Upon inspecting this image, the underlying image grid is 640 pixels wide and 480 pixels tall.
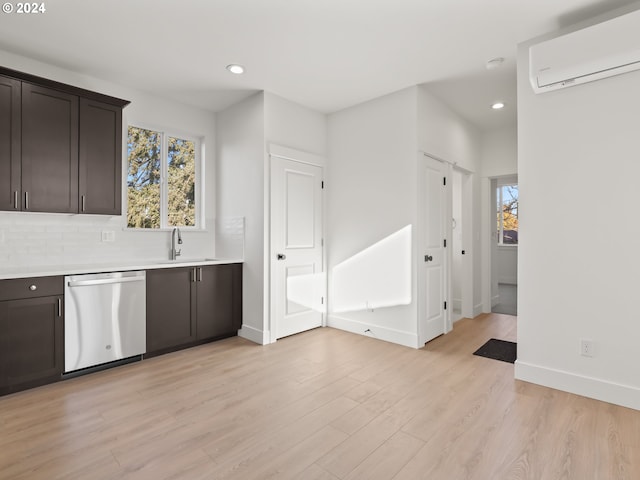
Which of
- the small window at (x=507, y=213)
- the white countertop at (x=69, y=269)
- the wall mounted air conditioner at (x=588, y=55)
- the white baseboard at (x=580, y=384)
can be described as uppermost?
the wall mounted air conditioner at (x=588, y=55)

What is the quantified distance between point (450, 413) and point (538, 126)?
90.3 inches

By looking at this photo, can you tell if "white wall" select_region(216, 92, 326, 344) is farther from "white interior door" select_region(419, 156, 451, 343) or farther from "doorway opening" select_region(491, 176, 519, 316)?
"doorway opening" select_region(491, 176, 519, 316)

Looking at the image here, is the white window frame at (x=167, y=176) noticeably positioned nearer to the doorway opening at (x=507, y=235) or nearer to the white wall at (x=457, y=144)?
the white wall at (x=457, y=144)

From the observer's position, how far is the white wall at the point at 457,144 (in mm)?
3746

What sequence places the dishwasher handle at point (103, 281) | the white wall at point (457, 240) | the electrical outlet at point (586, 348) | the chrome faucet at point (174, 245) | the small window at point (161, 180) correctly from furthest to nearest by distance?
the white wall at point (457, 240)
the chrome faucet at point (174, 245)
the small window at point (161, 180)
the dishwasher handle at point (103, 281)
the electrical outlet at point (586, 348)

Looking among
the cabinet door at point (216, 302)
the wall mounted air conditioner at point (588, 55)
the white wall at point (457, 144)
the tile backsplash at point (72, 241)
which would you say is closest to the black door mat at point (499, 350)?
the white wall at point (457, 144)

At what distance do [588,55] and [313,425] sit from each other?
10.0 ft

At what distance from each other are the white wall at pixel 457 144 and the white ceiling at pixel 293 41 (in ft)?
0.79

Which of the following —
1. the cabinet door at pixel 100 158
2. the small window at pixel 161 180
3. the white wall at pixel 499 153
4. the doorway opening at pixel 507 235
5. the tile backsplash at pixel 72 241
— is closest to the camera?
the tile backsplash at pixel 72 241

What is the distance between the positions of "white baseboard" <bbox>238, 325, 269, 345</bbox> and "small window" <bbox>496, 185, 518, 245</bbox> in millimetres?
6964

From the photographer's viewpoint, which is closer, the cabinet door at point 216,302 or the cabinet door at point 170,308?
the cabinet door at point 170,308

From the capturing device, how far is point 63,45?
9.27ft

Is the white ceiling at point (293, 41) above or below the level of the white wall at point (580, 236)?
above

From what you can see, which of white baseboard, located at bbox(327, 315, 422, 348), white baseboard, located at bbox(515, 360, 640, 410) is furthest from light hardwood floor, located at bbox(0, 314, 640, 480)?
white baseboard, located at bbox(327, 315, 422, 348)
